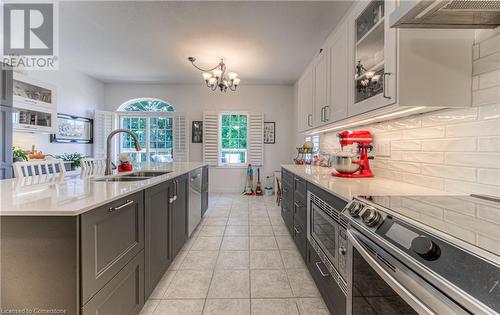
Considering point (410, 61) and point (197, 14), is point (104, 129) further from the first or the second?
point (410, 61)

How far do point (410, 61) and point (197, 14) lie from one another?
7.66ft

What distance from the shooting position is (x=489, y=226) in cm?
64

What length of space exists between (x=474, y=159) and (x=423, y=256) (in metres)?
0.97

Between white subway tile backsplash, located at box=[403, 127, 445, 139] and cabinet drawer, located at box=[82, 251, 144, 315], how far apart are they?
2.00 m

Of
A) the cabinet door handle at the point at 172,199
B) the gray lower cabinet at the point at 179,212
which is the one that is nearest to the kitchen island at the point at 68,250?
the cabinet door handle at the point at 172,199

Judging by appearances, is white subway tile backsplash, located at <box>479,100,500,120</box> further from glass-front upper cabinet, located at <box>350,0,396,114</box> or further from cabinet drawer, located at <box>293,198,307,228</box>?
cabinet drawer, located at <box>293,198,307,228</box>

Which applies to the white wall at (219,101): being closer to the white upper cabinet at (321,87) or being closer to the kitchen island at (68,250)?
the white upper cabinet at (321,87)

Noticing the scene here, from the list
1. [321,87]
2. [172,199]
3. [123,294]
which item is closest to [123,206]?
[123,294]

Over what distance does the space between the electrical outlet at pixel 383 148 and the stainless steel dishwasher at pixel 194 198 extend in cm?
197

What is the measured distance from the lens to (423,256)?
574 mm

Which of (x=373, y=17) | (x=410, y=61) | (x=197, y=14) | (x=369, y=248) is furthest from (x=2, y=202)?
(x=197, y=14)

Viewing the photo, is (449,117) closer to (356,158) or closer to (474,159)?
(474,159)

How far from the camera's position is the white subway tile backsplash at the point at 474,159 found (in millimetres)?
1073

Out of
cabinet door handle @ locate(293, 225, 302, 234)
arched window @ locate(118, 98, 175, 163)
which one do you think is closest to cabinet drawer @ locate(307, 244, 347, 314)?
cabinet door handle @ locate(293, 225, 302, 234)
